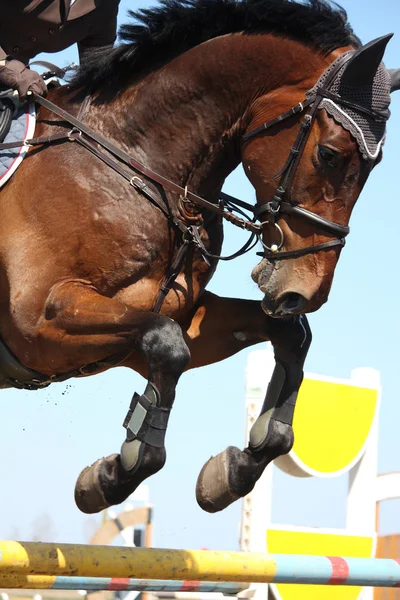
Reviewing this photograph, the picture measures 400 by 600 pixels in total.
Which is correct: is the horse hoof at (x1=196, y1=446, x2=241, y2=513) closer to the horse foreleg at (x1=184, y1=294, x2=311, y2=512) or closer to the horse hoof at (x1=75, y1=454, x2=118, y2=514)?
the horse foreleg at (x1=184, y1=294, x2=311, y2=512)

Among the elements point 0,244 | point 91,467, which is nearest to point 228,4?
point 0,244

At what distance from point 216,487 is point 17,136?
5.08ft

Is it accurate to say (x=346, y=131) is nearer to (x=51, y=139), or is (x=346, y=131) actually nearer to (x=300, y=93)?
(x=300, y=93)

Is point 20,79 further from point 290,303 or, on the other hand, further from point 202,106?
point 290,303

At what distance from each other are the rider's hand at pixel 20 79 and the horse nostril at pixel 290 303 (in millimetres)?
1288

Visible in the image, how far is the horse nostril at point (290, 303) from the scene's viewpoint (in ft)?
11.8

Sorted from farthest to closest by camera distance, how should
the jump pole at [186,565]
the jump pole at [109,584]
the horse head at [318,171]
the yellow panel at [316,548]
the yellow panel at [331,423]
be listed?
the yellow panel at [331,423] → the yellow panel at [316,548] → the horse head at [318,171] → the jump pole at [109,584] → the jump pole at [186,565]

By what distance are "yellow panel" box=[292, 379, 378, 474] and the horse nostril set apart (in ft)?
9.77

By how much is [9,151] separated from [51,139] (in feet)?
0.55

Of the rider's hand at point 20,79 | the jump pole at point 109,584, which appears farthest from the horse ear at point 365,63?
the jump pole at point 109,584

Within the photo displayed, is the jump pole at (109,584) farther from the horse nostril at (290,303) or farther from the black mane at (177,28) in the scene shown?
the black mane at (177,28)

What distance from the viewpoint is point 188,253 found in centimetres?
394

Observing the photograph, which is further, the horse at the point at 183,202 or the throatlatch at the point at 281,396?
the throatlatch at the point at 281,396

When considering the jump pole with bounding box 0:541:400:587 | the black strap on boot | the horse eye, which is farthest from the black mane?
the jump pole with bounding box 0:541:400:587
